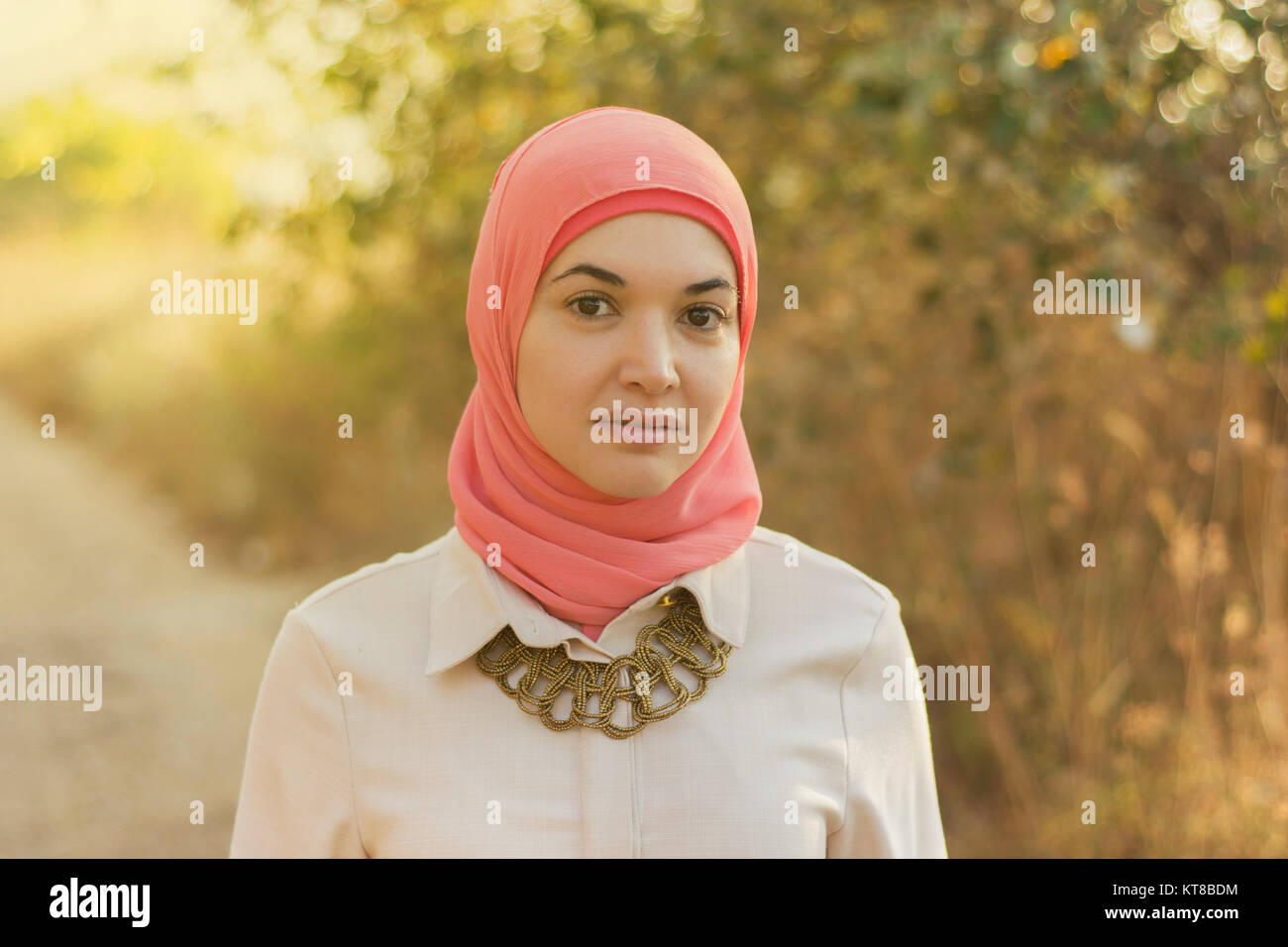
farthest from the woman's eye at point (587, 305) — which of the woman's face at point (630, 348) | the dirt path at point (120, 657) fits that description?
the dirt path at point (120, 657)

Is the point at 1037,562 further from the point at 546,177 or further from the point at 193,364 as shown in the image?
the point at 193,364

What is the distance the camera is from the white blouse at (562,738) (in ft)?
5.31

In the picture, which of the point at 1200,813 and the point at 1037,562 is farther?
the point at 1037,562

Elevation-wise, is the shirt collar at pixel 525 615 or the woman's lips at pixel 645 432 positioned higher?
the woman's lips at pixel 645 432

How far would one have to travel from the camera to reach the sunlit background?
3.20 metres

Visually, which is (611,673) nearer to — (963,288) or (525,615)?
(525,615)

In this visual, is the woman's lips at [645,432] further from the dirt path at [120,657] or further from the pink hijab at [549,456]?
the dirt path at [120,657]

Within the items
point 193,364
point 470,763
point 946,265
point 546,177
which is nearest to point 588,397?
point 546,177

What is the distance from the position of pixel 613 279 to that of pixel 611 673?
1.73ft

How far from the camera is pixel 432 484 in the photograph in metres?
6.33

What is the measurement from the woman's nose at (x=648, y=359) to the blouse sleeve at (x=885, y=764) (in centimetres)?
55

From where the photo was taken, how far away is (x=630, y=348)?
5.06 ft

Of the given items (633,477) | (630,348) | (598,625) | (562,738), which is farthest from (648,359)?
(562,738)

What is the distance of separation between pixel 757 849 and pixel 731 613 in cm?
32
